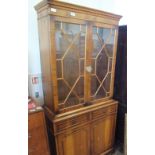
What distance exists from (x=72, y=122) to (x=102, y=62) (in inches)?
31.6

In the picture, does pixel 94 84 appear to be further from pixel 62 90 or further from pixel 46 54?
pixel 46 54

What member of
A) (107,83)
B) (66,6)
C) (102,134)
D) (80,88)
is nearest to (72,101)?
(80,88)

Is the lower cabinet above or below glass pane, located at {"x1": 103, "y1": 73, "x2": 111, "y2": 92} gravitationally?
below

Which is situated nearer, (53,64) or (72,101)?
(53,64)

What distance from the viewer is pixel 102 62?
6.04ft

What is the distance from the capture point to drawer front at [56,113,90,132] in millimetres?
1514

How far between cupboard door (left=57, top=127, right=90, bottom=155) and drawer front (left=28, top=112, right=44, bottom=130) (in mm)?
293

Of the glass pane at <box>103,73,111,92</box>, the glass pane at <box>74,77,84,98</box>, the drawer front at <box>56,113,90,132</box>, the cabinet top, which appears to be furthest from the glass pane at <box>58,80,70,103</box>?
the cabinet top

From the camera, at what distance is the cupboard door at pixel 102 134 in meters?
1.86

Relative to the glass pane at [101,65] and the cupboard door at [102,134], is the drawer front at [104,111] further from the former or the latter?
the glass pane at [101,65]

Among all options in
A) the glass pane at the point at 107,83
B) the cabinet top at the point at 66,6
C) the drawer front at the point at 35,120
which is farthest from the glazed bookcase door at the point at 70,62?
the glass pane at the point at 107,83

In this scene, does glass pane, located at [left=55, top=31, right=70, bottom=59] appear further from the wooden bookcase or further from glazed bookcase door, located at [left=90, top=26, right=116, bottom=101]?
glazed bookcase door, located at [left=90, top=26, right=116, bottom=101]

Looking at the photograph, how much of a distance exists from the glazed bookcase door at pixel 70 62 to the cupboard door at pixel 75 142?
323mm
